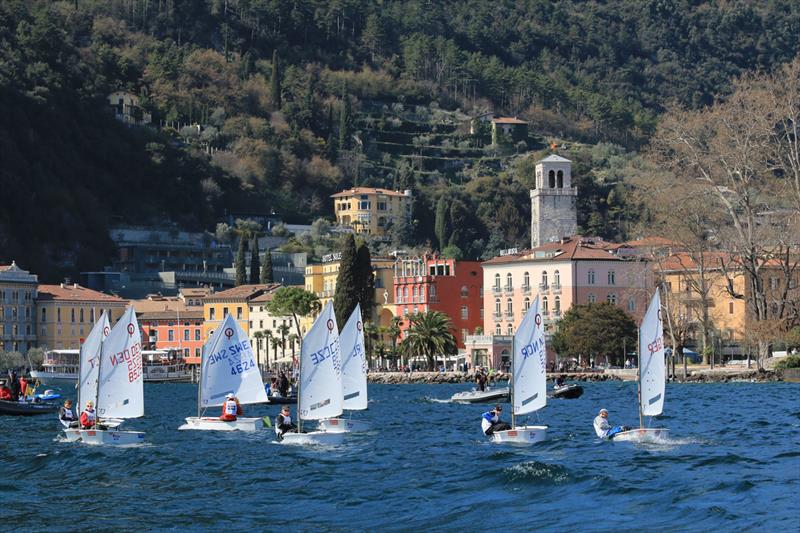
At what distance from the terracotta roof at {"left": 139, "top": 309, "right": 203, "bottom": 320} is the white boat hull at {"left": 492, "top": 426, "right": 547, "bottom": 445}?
119 metres

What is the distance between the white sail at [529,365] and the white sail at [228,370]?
11.5 meters

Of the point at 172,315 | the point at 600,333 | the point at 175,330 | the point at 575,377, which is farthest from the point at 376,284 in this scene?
the point at 575,377

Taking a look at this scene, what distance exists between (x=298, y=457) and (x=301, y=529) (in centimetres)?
1434

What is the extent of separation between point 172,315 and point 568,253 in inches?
1789

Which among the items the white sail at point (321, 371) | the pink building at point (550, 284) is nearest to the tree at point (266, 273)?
the pink building at point (550, 284)

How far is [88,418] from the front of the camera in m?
61.8

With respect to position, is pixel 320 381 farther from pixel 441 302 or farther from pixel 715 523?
pixel 441 302

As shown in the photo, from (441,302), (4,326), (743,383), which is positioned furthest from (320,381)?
(4,326)

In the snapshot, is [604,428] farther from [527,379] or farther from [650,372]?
[527,379]

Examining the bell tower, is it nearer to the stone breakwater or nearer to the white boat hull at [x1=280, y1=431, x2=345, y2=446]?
the stone breakwater

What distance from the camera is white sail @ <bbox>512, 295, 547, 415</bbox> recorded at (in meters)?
58.3

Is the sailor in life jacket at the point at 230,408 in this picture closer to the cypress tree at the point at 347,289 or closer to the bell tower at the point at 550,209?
the cypress tree at the point at 347,289

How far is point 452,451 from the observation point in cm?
5834

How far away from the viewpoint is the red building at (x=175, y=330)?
17575cm
